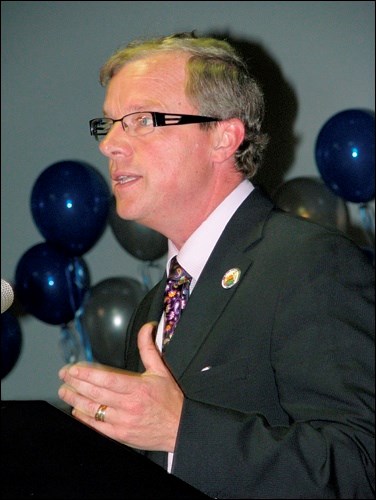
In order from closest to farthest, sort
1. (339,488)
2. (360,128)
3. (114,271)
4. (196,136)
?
(339,488), (196,136), (360,128), (114,271)

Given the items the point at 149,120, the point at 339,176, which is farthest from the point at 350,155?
the point at 149,120

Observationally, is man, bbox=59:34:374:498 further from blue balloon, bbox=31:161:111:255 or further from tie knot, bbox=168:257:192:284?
blue balloon, bbox=31:161:111:255

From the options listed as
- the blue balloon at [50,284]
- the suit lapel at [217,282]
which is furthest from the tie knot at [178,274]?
the blue balloon at [50,284]

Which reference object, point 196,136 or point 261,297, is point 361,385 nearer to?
point 261,297

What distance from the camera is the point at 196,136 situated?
179 centimetres

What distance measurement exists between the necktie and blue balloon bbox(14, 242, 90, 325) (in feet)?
6.75

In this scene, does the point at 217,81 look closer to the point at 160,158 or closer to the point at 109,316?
the point at 160,158

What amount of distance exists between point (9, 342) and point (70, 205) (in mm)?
697

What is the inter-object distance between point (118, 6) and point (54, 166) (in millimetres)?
1211

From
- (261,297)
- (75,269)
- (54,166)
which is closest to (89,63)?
(54,166)

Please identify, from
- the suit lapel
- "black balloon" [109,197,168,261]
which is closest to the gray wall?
"black balloon" [109,197,168,261]

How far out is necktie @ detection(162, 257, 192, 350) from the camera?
1.64 metres

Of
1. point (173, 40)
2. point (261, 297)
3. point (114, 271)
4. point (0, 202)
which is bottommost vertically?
point (114, 271)

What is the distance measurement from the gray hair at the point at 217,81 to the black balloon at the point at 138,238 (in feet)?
5.77
